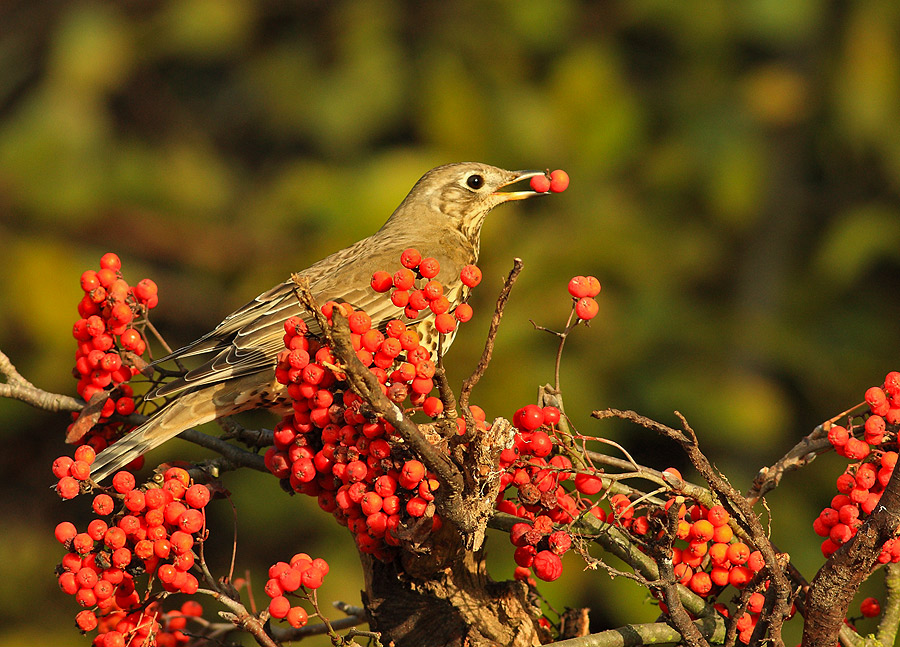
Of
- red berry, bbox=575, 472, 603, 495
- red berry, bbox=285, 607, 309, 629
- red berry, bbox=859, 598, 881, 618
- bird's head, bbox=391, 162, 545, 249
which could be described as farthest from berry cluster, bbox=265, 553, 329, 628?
bird's head, bbox=391, 162, 545, 249

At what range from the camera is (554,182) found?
8.02 ft

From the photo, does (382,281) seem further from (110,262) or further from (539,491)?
(110,262)

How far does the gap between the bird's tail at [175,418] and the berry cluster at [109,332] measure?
0.07m

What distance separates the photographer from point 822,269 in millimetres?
5926

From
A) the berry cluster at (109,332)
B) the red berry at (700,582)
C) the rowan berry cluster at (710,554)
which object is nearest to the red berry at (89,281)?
the berry cluster at (109,332)

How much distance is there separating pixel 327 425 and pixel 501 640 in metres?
0.60

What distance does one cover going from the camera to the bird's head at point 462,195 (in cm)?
361

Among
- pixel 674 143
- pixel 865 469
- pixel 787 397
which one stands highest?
pixel 674 143

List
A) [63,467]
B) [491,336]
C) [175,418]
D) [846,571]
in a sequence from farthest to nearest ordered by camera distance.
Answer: [175,418] < [63,467] < [846,571] < [491,336]

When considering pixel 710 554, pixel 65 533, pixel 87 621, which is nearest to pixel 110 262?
pixel 65 533

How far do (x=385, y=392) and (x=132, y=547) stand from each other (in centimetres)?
61

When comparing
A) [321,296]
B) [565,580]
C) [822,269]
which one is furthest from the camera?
[822,269]

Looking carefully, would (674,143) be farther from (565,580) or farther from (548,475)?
(548,475)

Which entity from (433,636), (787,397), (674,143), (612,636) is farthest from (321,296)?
(787,397)
